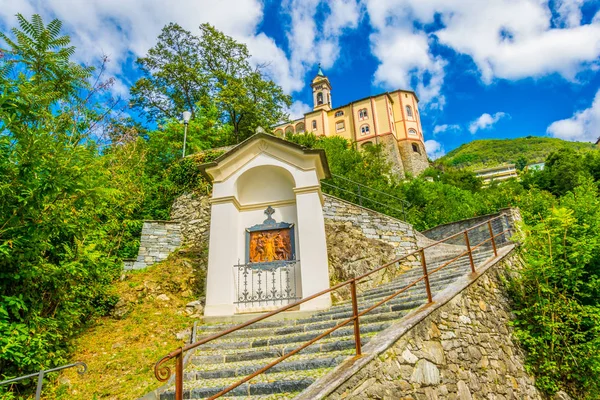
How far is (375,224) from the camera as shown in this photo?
33.2 feet

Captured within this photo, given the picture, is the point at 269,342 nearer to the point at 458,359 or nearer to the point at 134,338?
the point at 458,359

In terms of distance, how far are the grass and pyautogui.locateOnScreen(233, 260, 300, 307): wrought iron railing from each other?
122 centimetres

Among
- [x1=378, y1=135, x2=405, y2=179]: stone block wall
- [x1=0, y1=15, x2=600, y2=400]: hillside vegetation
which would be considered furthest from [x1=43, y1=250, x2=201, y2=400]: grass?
[x1=378, y1=135, x2=405, y2=179]: stone block wall

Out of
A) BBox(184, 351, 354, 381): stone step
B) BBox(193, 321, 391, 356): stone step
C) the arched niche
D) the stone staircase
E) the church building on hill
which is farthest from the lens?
the church building on hill

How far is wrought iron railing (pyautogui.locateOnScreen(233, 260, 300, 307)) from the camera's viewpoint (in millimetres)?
7137

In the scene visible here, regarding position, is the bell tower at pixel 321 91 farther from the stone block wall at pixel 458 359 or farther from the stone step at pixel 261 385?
the stone step at pixel 261 385

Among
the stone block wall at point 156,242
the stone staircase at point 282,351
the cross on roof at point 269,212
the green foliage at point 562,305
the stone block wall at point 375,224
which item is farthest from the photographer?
the stone block wall at point 375,224

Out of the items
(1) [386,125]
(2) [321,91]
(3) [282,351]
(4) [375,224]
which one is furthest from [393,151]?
(3) [282,351]

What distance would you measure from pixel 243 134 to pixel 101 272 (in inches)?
568

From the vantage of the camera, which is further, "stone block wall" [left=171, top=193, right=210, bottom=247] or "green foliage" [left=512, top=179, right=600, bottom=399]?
"stone block wall" [left=171, top=193, right=210, bottom=247]

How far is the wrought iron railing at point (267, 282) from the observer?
7.14 metres

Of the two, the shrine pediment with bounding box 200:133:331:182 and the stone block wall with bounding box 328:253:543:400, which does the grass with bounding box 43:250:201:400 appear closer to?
the shrine pediment with bounding box 200:133:331:182

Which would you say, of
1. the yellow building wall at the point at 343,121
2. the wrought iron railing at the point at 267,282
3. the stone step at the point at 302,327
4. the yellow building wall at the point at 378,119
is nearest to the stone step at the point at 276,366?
the stone step at the point at 302,327

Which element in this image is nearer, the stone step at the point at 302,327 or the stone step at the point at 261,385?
the stone step at the point at 261,385
